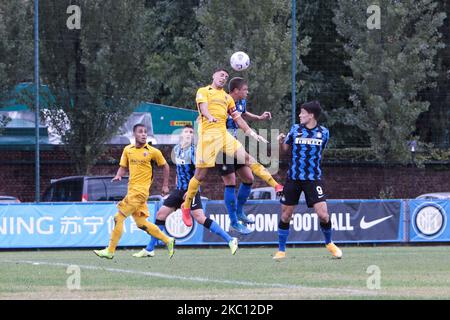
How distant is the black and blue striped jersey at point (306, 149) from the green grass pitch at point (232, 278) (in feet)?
4.52

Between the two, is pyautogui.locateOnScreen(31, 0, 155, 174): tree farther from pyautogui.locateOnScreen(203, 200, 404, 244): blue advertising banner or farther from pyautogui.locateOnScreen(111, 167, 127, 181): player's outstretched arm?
pyautogui.locateOnScreen(111, 167, 127, 181): player's outstretched arm

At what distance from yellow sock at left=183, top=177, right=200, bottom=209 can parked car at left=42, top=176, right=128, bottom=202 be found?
9535 mm

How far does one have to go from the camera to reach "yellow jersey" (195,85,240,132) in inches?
613

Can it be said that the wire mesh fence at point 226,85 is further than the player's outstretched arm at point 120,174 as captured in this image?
Yes

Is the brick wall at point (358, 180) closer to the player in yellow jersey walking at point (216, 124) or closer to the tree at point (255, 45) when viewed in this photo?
the tree at point (255, 45)

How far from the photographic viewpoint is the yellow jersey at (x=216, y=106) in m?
15.6

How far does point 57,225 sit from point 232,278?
11.6 meters

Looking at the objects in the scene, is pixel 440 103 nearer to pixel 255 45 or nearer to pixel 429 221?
pixel 255 45

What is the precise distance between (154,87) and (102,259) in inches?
559

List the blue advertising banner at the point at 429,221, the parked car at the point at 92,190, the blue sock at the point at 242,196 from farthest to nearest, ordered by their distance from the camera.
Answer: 1. the parked car at the point at 92,190
2. the blue advertising banner at the point at 429,221
3. the blue sock at the point at 242,196

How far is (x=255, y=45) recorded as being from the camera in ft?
102

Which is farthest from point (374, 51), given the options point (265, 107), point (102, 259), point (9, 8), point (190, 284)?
point (190, 284)

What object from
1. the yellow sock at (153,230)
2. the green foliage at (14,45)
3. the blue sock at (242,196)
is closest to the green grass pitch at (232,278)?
the yellow sock at (153,230)

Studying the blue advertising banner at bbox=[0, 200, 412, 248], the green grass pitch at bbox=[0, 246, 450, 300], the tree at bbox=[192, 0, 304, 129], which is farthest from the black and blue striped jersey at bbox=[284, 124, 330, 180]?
the tree at bbox=[192, 0, 304, 129]
